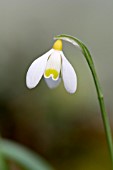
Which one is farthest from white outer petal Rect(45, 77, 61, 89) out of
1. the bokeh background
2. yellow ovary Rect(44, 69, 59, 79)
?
the bokeh background

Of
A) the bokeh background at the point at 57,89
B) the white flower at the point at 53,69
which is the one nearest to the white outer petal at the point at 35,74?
the white flower at the point at 53,69

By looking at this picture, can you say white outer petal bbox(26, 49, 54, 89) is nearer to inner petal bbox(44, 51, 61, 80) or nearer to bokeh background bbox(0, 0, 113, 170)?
inner petal bbox(44, 51, 61, 80)

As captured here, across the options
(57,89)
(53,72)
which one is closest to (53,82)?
(53,72)

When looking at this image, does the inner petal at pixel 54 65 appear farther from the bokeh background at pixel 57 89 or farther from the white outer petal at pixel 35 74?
the bokeh background at pixel 57 89

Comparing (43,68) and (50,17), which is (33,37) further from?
(43,68)

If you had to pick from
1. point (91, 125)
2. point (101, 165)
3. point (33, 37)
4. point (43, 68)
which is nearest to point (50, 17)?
point (33, 37)

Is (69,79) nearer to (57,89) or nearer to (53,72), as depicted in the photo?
(53,72)

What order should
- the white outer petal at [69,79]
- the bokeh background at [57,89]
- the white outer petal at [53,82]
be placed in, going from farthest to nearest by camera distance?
the bokeh background at [57,89], the white outer petal at [53,82], the white outer petal at [69,79]

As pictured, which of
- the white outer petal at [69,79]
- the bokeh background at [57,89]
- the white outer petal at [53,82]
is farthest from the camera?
the bokeh background at [57,89]
